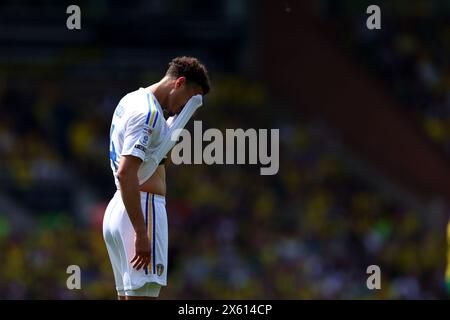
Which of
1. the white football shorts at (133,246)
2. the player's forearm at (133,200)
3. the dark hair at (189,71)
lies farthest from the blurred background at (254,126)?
the player's forearm at (133,200)

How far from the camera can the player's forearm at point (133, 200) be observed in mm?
7211

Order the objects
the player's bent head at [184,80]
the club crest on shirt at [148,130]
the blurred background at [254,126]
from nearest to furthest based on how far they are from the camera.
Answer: the club crest on shirt at [148,130] → the player's bent head at [184,80] → the blurred background at [254,126]

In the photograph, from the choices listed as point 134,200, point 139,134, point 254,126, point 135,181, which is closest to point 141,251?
point 134,200

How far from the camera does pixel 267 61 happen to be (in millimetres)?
24547

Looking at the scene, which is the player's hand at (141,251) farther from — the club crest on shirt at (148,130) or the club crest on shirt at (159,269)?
the club crest on shirt at (148,130)

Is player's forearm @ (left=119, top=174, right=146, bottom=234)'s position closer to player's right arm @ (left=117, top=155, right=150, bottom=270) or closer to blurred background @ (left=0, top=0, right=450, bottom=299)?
player's right arm @ (left=117, top=155, right=150, bottom=270)

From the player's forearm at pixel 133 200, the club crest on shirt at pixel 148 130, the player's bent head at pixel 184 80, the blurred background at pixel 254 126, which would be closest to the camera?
the player's forearm at pixel 133 200

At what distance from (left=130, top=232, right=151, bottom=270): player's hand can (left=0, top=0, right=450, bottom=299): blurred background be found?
32.1 ft

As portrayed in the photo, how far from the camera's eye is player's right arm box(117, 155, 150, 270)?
7211 mm

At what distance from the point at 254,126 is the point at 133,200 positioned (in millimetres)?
15748

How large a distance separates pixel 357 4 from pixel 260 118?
300 cm

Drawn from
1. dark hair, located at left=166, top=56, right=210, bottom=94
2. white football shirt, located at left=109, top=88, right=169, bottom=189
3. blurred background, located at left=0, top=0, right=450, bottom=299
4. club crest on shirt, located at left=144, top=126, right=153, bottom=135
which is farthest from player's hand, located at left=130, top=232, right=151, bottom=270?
blurred background, located at left=0, top=0, right=450, bottom=299
